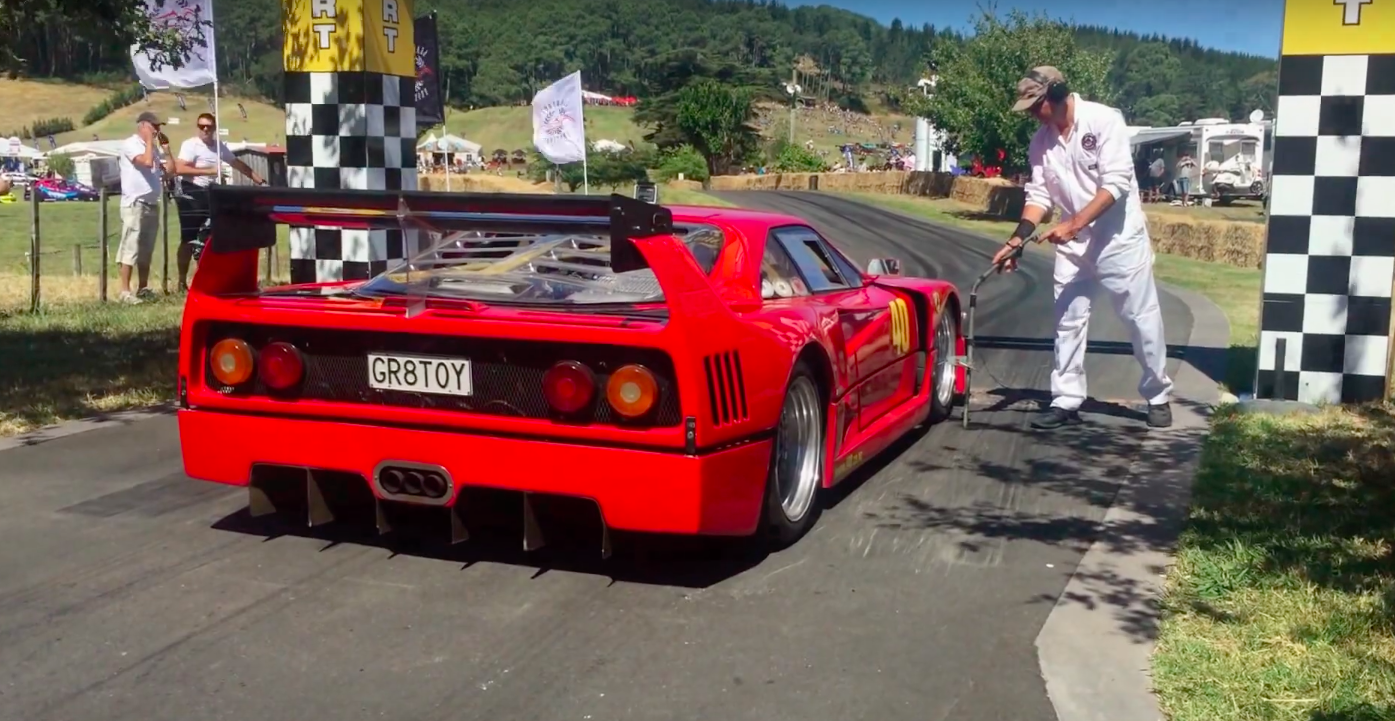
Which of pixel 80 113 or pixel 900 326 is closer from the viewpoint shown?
pixel 900 326

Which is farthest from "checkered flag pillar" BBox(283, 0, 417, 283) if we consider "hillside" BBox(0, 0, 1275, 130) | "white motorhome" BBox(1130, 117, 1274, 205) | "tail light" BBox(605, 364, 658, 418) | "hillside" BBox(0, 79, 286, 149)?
"hillside" BBox(0, 0, 1275, 130)

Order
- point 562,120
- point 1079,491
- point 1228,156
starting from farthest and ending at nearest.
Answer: point 1228,156 → point 562,120 → point 1079,491

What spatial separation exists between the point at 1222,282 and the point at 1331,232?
32.2ft

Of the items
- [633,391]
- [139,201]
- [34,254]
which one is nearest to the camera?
[633,391]

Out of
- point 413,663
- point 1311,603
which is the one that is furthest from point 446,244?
point 1311,603

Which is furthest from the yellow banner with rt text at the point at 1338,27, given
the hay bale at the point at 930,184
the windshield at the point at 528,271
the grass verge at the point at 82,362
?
the hay bale at the point at 930,184

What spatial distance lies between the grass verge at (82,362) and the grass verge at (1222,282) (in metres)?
6.25

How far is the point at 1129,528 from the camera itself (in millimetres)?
4602

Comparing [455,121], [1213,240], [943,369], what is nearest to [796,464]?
[943,369]

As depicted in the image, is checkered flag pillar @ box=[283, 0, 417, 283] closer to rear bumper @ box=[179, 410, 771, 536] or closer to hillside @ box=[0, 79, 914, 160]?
rear bumper @ box=[179, 410, 771, 536]

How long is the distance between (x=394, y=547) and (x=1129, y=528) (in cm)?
261

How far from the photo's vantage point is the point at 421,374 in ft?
12.9

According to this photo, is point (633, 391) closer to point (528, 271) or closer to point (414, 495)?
point (414, 495)

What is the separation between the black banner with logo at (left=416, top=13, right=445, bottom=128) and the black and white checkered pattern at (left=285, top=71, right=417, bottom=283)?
22.0ft
